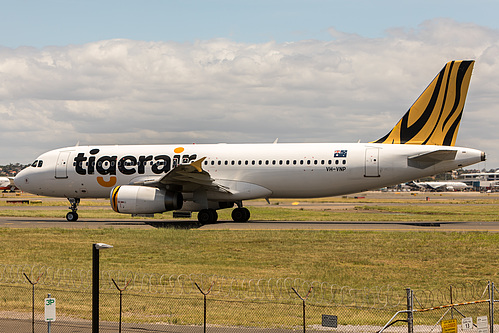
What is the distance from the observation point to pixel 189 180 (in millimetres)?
36344

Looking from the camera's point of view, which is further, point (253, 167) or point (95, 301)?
point (253, 167)

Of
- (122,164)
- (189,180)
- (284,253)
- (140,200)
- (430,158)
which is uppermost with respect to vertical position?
(122,164)

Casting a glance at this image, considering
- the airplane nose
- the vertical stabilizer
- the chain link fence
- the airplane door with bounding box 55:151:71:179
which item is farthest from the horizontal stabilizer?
the airplane nose

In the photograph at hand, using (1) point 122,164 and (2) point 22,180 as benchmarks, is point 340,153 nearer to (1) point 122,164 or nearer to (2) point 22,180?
(1) point 122,164

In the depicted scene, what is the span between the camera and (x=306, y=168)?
3744 cm

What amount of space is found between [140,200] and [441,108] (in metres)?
18.5

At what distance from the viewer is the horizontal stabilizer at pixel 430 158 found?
35.4 metres

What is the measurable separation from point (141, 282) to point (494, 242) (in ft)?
55.7

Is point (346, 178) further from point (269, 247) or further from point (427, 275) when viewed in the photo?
point (427, 275)

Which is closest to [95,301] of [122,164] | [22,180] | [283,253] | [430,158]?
[283,253]

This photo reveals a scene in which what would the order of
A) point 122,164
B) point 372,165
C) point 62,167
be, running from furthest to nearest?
point 62,167, point 122,164, point 372,165

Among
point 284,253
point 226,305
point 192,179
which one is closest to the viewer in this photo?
point 226,305

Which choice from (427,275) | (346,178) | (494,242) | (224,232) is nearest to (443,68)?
(346,178)

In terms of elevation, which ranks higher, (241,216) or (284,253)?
(241,216)
